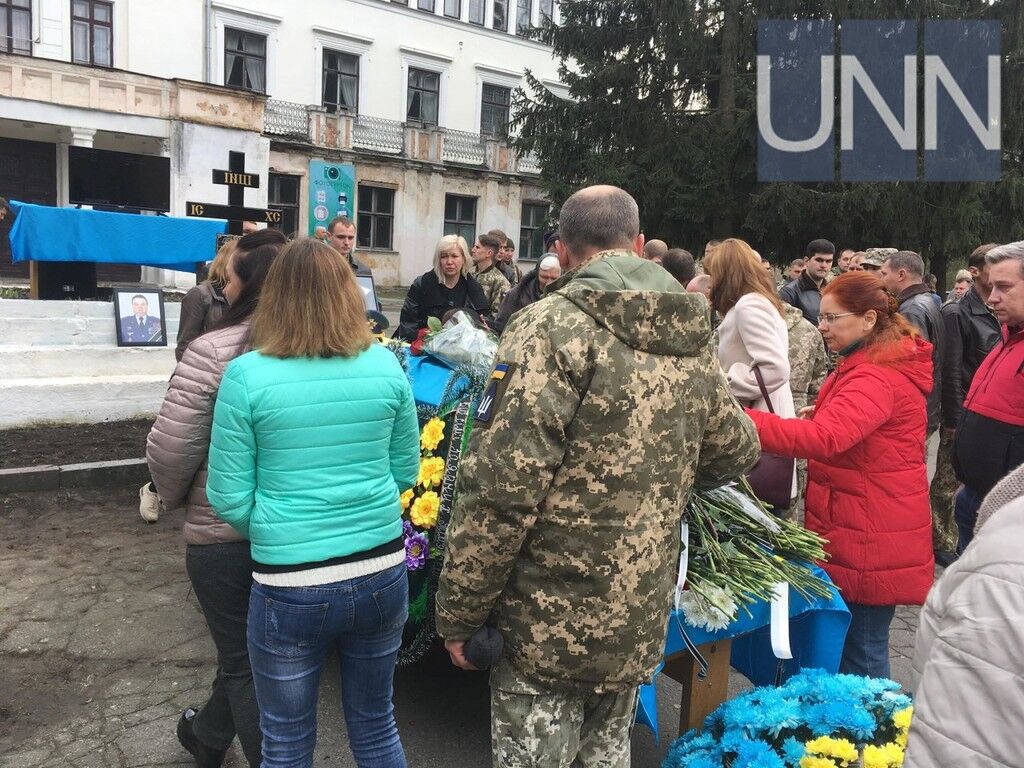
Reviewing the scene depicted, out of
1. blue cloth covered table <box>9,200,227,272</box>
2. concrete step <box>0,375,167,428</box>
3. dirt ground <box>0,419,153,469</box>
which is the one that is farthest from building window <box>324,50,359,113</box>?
dirt ground <box>0,419,153,469</box>

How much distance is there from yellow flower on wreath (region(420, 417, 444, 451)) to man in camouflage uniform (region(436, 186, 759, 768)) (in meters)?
1.35

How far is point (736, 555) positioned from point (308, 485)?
1.48 metres

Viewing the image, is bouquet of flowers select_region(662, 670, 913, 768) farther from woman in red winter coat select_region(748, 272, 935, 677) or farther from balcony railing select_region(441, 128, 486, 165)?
balcony railing select_region(441, 128, 486, 165)

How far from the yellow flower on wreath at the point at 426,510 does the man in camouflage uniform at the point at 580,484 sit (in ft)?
4.10

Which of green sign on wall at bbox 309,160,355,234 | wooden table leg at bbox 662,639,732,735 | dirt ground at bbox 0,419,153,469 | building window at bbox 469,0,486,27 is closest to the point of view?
wooden table leg at bbox 662,639,732,735

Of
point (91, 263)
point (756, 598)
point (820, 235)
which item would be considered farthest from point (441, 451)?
point (820, 235)

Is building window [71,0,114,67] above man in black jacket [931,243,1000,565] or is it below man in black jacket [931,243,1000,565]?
above

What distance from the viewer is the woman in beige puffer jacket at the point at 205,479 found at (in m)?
2.37

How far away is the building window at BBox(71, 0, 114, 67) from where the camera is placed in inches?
896

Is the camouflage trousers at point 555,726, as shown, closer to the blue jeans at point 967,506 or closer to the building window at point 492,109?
the blue jeans at point 967,506

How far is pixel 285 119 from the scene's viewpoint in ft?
86.9

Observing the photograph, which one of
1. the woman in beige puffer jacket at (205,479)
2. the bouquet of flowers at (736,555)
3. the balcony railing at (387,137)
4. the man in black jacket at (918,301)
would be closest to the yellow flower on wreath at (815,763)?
the bouquet of flowers at (736,555)

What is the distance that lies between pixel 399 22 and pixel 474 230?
757 cm

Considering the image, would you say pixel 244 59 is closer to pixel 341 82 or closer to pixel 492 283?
pixel 341 82
